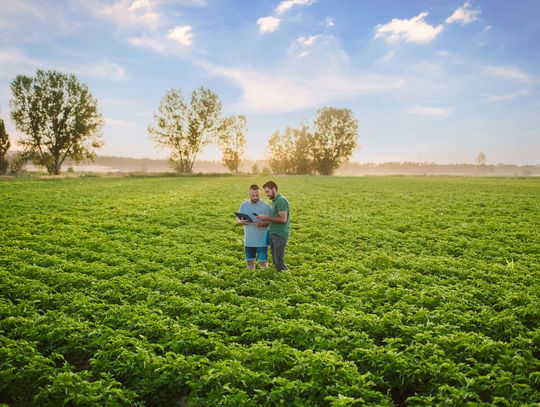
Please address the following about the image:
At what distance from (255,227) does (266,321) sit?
3819 millimetres

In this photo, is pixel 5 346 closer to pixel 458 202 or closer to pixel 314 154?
pixel 458 202

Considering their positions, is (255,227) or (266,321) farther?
(255,227)

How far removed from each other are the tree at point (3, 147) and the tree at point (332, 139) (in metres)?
84.5

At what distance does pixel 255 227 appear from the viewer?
12.1 metres

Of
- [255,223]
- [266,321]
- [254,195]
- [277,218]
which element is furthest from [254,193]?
[266,321]

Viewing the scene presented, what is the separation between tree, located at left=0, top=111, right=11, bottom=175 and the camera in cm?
7888

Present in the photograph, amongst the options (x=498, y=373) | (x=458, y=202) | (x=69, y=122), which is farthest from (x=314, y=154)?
(x=498, y=373)

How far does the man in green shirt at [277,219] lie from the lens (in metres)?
11.6

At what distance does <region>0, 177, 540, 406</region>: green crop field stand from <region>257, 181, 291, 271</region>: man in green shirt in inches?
43.4

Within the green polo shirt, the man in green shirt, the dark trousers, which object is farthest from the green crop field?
the green polo shirt

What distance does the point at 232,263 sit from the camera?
1492 centimetres

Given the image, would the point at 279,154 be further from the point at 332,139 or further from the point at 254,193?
the point at 254,193

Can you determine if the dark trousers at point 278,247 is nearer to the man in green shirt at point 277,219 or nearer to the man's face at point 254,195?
the man in green shirt at point 277,219

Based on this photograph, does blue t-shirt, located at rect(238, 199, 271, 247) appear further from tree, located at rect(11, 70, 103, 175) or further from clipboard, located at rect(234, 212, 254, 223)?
tree, located at rect(11, 70, 103, 175)
